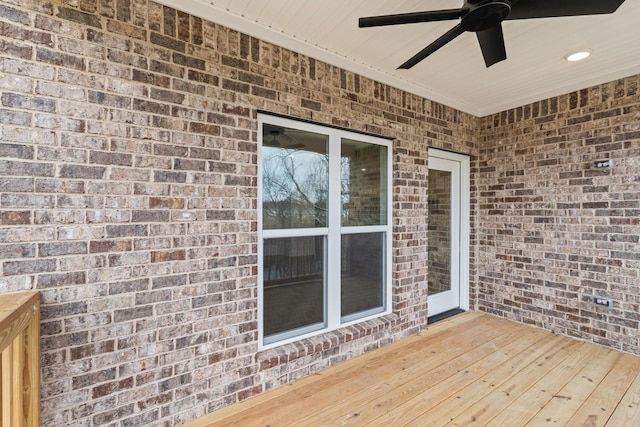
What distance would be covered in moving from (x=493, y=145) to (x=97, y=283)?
436cm

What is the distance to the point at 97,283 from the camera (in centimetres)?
172

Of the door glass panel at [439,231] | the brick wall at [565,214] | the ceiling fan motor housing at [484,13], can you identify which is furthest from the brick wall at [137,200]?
the brick wall at [565,214]

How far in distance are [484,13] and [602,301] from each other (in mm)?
3129

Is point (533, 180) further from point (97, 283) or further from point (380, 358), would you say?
point (97, 283)

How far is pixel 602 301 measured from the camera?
3057mm

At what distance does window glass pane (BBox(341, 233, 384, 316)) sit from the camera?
2927mm

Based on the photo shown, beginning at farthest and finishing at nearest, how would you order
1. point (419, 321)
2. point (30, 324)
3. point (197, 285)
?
point (419, 321) < point (197, 285) < point (30, 324)

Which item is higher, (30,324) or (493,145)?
(493,145)

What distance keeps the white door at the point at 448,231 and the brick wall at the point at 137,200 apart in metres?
2.08

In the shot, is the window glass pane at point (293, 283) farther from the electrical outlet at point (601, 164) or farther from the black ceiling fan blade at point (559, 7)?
the electrical outlet at point (601, 164)

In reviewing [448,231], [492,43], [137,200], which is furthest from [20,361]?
[448,231]

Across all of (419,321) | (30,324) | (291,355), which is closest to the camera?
(30,324)

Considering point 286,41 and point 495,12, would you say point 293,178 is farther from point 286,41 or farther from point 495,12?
point 495,12

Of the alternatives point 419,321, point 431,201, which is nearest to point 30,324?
point 419,321
